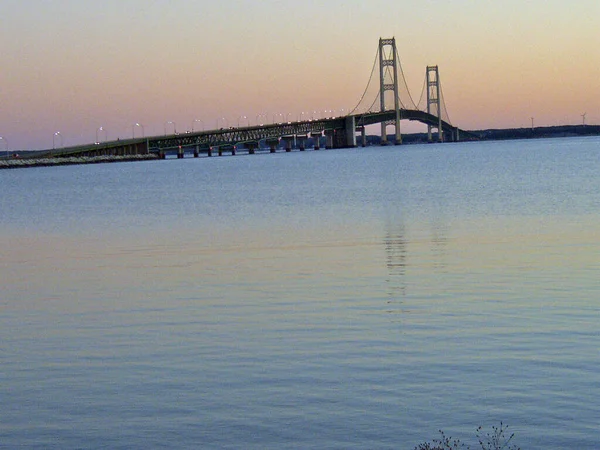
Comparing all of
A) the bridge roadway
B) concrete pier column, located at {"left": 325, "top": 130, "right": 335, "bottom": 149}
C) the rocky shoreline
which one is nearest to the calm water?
the rocky shoreline

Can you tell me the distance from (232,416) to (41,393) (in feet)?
6.07

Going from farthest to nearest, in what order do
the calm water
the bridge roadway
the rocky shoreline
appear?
1. the bridge roadway
2. the rocky shoreline
3. the calm water

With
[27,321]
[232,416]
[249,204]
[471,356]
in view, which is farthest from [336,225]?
[232,416]

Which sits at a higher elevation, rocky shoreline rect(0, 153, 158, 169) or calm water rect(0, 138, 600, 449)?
calm water rect(0, 138, 600, 449)

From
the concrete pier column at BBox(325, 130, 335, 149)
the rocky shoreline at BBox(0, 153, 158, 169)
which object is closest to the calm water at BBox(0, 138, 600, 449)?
the rocky shoreline at BBox(0, 153, 158, 169)

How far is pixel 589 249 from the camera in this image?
1966 cm

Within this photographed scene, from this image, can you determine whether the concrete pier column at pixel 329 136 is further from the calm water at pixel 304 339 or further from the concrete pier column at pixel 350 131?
the calm water at pixel 304 339

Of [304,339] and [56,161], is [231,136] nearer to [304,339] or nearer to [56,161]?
[56,161]

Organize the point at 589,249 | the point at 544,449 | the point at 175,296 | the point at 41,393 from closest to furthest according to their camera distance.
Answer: the point at 544,449, the point at 41,393, the point at 175,296, the point at 589,249

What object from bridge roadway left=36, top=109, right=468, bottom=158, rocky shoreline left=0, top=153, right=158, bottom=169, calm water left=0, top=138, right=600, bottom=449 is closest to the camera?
calm water left=0, top=138, right=600, bottom=449

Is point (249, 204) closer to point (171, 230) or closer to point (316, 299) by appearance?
point (171, 230)

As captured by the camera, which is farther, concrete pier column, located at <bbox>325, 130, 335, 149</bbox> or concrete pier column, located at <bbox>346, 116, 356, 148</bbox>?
concrete pier column, located at <bbox>325, 130, 335, 149</bbox>

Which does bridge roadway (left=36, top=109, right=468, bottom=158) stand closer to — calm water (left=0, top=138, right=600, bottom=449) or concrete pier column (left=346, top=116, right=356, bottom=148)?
concrete pier column (left=346, top=116, right=356, bottom=148)

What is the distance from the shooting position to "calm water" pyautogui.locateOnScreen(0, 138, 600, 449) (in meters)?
8.52
